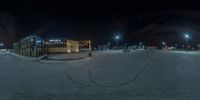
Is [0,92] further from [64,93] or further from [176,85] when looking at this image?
[176,85]

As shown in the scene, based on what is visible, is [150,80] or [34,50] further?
[34,50]

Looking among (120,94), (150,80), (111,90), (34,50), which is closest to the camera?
(120,94)

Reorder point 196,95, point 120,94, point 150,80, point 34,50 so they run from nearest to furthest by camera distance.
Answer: point 196,95 → point 120,94 → point 150,80 → point 34,50

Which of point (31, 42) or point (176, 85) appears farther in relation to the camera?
point (31, 42)

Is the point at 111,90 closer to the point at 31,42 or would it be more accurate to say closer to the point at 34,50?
the point at 34,50

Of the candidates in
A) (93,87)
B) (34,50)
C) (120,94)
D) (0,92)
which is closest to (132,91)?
(120,94)

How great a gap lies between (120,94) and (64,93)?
2.95 metres

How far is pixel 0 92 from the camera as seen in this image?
51.3ft

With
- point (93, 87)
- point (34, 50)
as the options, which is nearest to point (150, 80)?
point (93, 87)

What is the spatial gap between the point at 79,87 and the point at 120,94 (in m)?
3.44

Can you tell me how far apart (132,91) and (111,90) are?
4.05 ft

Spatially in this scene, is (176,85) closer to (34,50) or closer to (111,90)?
(111,90)

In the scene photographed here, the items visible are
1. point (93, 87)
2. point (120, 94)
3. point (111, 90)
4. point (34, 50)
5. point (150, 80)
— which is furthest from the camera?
point (34, 50)

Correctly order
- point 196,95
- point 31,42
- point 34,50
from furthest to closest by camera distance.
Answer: point 31,42 → point 34,50 → point 196,95
